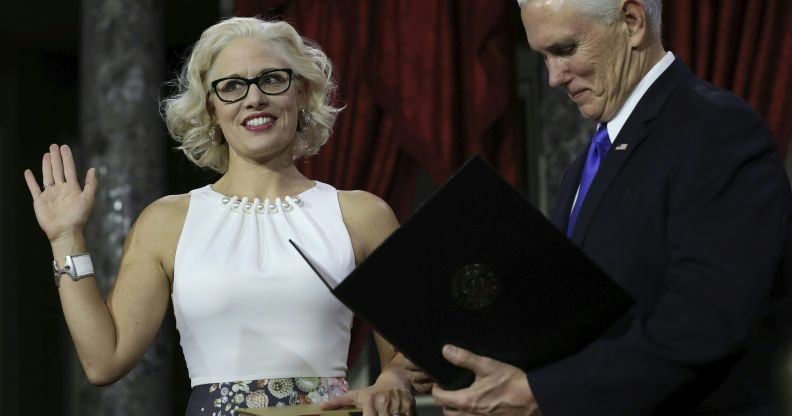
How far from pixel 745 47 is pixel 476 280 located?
309cm

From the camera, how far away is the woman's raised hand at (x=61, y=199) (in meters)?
2.07

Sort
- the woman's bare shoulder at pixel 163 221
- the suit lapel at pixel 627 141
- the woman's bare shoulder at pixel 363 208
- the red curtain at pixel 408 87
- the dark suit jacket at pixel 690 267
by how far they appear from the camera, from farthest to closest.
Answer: the red curtain at pixel 408 87
the woman's bare shoulder at pixel 363 208
the woman's bare shoulder at pixel 163 221
the suit lapel at pixel 627 141
the dark suit jacket at pixel 690 267

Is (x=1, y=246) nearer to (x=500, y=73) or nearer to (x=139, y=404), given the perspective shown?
(x=139, y=404)

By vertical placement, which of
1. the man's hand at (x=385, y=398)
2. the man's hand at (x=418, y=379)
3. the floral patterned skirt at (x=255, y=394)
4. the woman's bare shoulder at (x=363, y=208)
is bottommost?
the floral patterned skirt at (x=255, y=394)

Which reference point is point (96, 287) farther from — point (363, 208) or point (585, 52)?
point (585, 52)

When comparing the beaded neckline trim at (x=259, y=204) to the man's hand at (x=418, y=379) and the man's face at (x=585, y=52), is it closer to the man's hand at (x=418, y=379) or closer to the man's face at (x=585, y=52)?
the man's hand at (x=418, y=379)

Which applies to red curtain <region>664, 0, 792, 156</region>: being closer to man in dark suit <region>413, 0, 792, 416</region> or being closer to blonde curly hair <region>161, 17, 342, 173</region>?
blonde curly hair <region>161, 17, 342, 173</region>

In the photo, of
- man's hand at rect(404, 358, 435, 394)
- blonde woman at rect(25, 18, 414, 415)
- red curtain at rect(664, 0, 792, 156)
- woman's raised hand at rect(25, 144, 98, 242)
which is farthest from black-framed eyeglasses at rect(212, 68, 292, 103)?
red curtain at rect(664, 0, 792, 156)

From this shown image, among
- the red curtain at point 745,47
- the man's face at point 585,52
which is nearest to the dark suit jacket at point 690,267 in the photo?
the man's face at point 585,52

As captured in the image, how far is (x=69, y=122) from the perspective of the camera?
20.8 ft

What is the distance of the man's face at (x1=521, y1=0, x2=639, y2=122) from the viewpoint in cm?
163

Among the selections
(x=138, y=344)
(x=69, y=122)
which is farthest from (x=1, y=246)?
(x=138, y=344)

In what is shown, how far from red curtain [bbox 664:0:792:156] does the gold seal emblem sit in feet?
9.83

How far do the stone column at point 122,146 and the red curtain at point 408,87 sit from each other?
48cm
